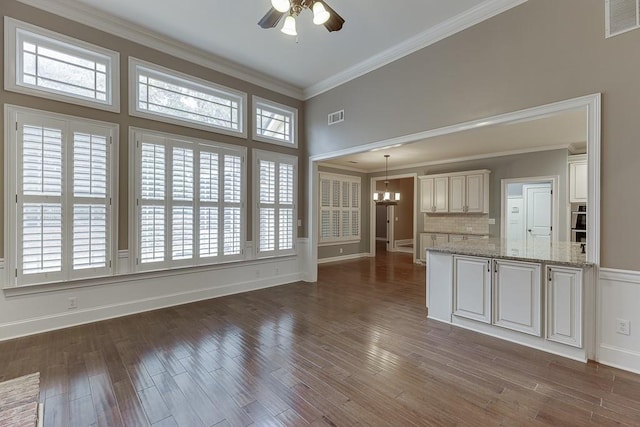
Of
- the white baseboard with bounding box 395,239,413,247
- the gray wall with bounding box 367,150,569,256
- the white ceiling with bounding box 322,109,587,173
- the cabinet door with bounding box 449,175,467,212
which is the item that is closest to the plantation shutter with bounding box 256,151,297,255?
the white ceiling with bounding box 322,109,587,173

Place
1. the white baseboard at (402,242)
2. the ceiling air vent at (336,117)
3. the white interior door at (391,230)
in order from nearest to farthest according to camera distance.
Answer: the ceiling air vent at (336,117) < the white interior door at (391,230) < the white baseboard at (402,242)

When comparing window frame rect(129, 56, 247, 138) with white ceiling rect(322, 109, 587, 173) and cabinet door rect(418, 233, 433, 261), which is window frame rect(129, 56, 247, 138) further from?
cabinet door rect(418, 233, 433, 261)

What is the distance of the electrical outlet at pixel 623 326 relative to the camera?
8.51ft

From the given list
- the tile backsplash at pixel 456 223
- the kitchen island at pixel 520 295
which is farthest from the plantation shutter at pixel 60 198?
the tile backsplash at pixel 456 223

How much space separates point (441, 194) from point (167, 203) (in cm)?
663

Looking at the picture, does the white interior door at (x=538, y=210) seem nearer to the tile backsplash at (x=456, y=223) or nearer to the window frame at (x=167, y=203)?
the tile backsplash at (x=456, y=223)

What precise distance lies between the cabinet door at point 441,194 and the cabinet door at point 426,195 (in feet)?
0.28

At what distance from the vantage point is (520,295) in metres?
3.11

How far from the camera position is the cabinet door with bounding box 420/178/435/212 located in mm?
8117

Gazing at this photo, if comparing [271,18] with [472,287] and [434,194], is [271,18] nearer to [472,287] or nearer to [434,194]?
[472,287]

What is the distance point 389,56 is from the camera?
4406 mm

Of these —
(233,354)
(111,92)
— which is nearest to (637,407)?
(233,354)

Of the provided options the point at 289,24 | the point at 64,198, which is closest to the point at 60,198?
the point at 64,198

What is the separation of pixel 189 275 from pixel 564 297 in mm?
4732
